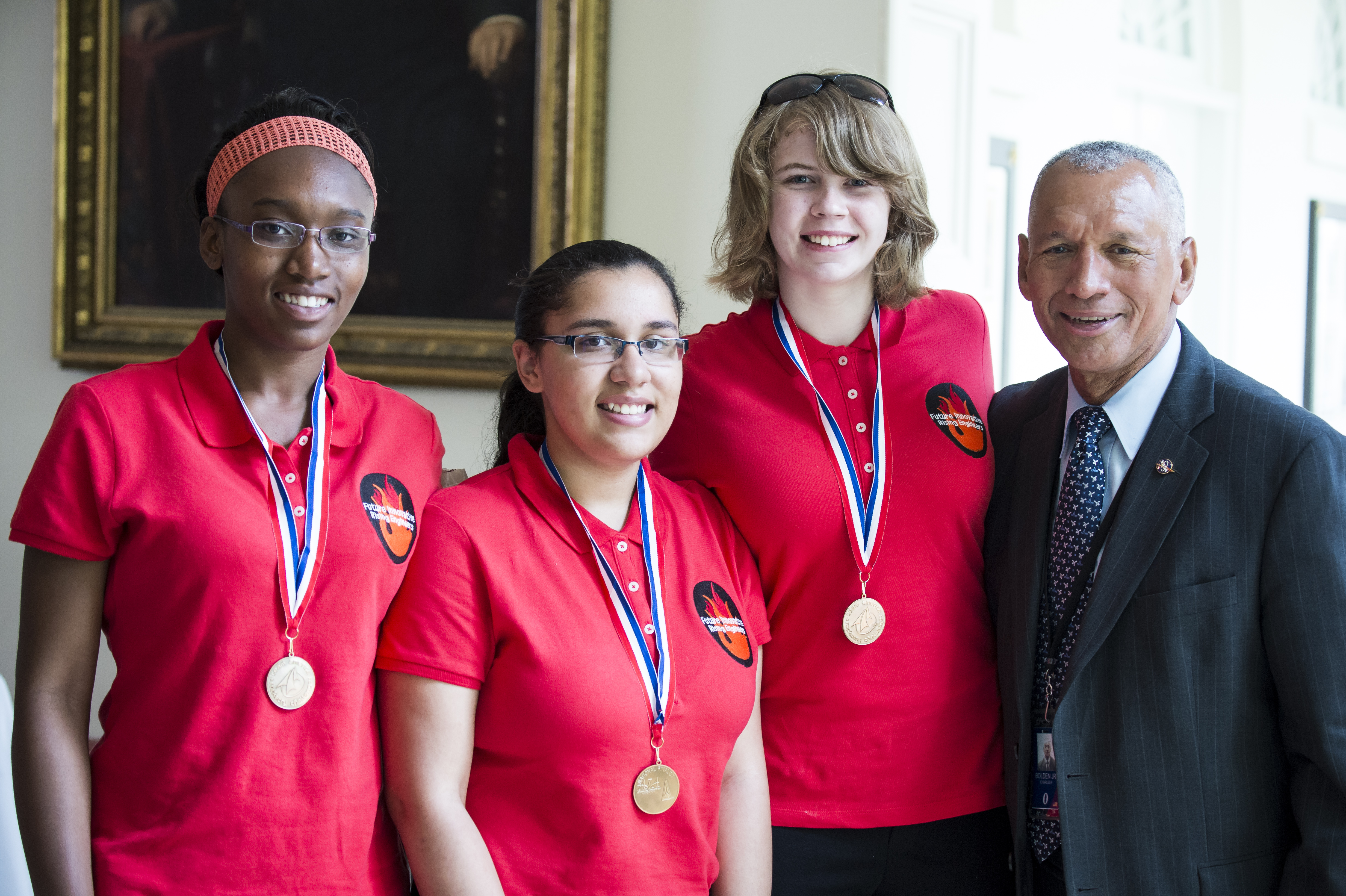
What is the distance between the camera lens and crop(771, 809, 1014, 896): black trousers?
1.97 metres

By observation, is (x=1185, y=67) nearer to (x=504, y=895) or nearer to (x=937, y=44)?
(x=937, y=44)

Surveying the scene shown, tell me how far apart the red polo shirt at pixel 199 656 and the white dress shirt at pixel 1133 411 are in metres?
1.37

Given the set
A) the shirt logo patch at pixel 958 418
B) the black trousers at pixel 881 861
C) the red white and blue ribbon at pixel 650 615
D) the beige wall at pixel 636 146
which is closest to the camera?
the red white and blue ribbon at pixel 650 615

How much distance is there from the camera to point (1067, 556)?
189 cm

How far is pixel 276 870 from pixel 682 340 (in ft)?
3.71

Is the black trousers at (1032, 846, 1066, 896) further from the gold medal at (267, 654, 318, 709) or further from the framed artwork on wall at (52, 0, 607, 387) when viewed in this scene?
the framed artwork on wall at (52, 0, 607, 387)

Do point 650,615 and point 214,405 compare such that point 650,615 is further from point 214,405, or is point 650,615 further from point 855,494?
point 214,405

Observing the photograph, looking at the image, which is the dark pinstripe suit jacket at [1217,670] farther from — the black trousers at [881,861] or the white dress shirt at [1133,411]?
the black trousers at [881,861]

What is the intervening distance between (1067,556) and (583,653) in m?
0.92

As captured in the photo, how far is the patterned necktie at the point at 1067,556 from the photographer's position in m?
1.86

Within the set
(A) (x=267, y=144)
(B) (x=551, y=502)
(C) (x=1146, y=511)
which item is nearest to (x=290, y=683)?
(B) (x=551, y=502)

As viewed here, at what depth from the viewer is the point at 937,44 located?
3.70 m

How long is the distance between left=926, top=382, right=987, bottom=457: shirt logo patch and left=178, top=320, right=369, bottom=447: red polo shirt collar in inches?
46.3

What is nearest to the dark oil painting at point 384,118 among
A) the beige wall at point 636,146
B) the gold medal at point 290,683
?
the beige wall at point 636,146
